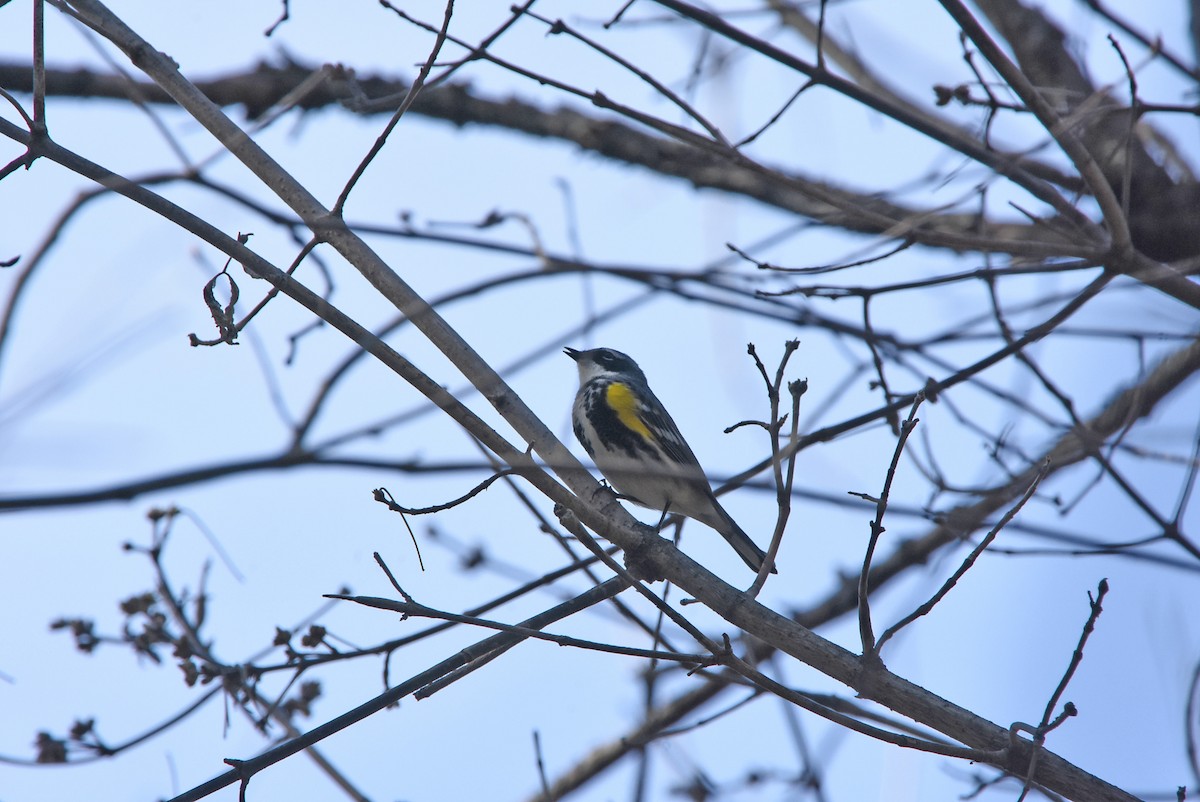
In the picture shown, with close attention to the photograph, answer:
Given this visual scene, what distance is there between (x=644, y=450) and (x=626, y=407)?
1.12ft

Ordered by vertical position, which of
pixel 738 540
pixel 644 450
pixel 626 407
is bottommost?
pixel 738 540

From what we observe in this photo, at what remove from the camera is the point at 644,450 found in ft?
18.2

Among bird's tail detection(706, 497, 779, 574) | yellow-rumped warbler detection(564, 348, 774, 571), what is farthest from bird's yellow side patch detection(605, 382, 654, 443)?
bird's tail detection(706, 497, 779, 574)

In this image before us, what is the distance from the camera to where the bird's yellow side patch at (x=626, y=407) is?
567 centimetres

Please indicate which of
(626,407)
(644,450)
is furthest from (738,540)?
(626,407)

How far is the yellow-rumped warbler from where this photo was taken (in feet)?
17.4

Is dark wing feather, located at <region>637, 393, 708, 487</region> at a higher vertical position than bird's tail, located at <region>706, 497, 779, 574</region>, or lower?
higher

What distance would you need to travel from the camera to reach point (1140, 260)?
3941mm

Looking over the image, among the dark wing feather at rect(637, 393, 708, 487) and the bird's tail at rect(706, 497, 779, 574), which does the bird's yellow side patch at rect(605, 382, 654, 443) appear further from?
the bird's tail at rect(706, 497, 779, 574)

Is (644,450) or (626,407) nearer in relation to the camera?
(644,450)

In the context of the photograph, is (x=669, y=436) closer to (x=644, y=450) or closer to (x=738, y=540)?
(x=644, y=450)

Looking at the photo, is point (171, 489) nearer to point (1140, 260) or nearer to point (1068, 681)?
point (1068, 681)

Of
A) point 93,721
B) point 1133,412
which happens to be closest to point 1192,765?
point 1133,412

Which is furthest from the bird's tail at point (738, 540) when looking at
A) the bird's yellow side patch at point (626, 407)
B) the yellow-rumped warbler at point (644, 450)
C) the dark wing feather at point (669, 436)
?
the bird's yellow side patch at point (626, 407)
